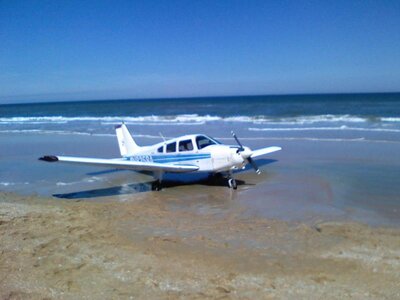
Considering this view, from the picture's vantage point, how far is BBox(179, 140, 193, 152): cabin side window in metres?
11.3

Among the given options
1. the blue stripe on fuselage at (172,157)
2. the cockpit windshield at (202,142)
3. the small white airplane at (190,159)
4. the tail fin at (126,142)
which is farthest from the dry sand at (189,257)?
the tail fin at (126,142)

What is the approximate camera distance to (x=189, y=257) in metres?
5.80

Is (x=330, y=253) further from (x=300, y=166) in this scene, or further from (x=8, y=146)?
(x=8, y=146)

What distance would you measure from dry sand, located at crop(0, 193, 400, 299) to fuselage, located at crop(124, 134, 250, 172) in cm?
254

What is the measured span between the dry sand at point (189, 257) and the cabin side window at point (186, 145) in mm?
3325

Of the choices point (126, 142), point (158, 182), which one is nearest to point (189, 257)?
point (158, 182)

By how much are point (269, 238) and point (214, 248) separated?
106cm

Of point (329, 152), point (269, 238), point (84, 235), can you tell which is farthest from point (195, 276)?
point (329, 152)

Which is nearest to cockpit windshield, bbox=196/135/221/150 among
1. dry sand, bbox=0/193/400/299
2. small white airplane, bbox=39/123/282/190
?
small white airplane, bbox=39/123/282/190

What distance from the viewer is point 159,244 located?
6.41 metres

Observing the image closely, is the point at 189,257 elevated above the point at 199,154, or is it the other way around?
the point at 199,154

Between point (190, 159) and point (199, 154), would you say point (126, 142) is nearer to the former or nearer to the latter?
point (190, 159)

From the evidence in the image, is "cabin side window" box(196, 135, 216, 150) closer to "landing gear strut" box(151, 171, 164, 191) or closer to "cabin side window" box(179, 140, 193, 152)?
"cabin side window" box(179, 140, 193, 152)

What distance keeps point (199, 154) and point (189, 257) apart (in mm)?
5495
